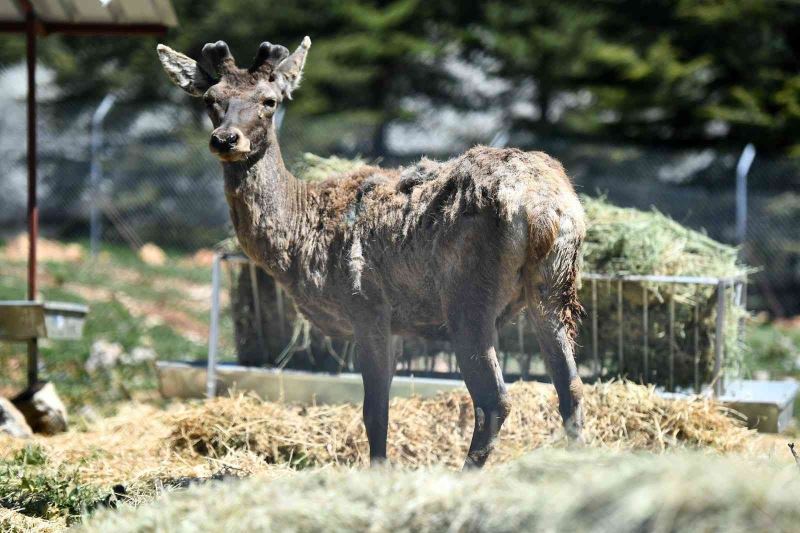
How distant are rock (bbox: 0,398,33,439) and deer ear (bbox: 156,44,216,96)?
10.3ft

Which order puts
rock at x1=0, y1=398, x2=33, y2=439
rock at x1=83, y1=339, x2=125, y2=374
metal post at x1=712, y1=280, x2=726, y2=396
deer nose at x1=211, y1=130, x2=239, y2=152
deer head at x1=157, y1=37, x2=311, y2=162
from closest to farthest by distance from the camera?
1. deer nose at x1=211, y1=130, x2=239, y2=152
2. deer head at x1=157, y1=37, x2=311, y2=162
3. metal post at x1=712, y1=280, x2=726, y2=396
4. rock at x1=0, y1=398, x2=33, y2=439
5. rock at x1=83, y1=339, x2=125, y2=374

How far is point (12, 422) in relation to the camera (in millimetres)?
7664

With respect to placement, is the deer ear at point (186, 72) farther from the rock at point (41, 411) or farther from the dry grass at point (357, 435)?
the rock at point (41, 411)

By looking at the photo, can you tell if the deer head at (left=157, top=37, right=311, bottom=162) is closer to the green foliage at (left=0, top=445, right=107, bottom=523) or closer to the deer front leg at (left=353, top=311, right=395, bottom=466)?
the deer front leg at (left=353, top=311, right=395, bottom=466)

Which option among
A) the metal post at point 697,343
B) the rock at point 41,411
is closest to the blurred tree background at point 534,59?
the metal post at point 697,343

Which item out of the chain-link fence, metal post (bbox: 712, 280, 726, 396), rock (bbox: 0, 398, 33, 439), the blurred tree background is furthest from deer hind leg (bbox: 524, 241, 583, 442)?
the blurred tree background

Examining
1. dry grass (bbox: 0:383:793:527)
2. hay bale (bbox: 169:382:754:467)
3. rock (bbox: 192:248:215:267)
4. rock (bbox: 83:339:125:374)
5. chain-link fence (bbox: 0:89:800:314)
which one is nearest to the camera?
dry grass (bbox: 0:383:793:527)

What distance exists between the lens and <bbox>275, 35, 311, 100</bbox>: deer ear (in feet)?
20.2

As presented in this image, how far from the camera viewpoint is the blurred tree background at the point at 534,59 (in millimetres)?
17359

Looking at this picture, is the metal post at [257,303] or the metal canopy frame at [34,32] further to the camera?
the metal canopy frame at [34,32]

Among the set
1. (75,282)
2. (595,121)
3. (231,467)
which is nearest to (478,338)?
(231,467)

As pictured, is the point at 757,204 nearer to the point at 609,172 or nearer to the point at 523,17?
the point at 609,172

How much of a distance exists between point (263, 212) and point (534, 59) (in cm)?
1471

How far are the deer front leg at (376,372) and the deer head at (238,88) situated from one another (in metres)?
1.24
